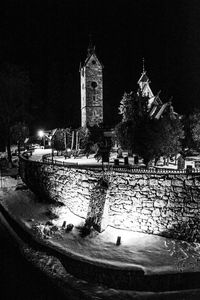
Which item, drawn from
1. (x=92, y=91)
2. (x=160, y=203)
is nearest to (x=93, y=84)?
(x=92, y=91)

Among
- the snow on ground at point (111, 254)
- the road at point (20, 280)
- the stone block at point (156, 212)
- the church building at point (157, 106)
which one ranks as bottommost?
the road at point (20, 280)

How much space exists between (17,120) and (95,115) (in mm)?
11353

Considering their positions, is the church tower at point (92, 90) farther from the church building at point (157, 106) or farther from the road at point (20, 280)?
the road at point (20, 280)

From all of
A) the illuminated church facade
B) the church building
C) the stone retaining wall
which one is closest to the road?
the stone retaining wall

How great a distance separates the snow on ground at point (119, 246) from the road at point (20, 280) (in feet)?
5.15

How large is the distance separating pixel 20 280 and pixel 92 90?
96.7ft

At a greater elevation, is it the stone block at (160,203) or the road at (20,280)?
the stone block at (160,203)

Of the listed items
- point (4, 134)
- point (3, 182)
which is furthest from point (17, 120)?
point (3, 182)

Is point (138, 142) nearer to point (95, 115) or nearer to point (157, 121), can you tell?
point (157, 121)

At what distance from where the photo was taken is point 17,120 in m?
37.6

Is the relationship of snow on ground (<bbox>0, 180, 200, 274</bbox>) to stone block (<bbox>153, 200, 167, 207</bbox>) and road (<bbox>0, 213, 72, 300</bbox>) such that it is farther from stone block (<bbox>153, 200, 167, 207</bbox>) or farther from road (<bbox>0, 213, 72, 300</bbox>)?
stone block (<bbox>153, 200, 167, 207</bbox>)

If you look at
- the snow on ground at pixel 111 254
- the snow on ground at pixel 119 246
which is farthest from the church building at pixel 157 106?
the snow on ground at pixel 111 254

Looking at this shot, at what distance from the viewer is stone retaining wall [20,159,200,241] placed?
1352 centimetres

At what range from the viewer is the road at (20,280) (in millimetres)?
10992
